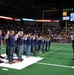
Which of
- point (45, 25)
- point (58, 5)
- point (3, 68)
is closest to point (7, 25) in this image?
point (45, 25)

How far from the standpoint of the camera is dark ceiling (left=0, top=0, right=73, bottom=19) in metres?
38.6

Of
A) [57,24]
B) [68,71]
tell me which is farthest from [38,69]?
[57,24]

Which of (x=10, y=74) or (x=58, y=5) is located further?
(x=58, y=5)

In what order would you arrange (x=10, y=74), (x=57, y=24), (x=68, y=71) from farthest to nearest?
(x=57, y=24) < (x=68, y=71) < (x=10, y=74)

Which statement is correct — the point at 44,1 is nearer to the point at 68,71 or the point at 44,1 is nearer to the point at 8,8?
the point at 8,8

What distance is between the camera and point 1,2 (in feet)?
122

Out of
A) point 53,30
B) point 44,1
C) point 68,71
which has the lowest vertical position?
point 68,71

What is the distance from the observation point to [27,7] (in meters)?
41.9

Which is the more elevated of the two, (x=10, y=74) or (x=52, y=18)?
(x=52, y=18)

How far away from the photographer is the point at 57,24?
1620 inches

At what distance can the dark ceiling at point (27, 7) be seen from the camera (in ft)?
127

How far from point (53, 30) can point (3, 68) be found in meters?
28.5

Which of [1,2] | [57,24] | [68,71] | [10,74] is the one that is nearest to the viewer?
[10,74]

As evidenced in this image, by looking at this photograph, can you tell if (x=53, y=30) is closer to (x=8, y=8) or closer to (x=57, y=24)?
(x=57, y=24)
